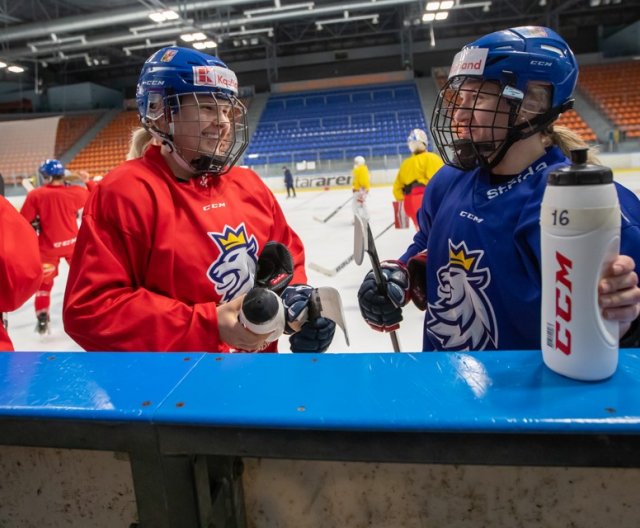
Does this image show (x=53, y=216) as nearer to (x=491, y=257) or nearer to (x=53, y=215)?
(x=53, y=215)

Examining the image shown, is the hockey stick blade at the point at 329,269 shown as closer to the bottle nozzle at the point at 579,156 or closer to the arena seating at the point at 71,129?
the bottle nozzle at the point at 579,156

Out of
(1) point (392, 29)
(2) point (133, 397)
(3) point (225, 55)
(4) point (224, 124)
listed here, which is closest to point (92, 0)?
(3) point (225, 55)

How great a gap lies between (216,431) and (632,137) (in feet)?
50.1

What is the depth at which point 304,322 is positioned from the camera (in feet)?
3.81

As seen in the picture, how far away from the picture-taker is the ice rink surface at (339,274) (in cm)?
283

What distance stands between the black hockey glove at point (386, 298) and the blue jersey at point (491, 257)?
8 cm

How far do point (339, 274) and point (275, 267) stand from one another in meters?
2.95

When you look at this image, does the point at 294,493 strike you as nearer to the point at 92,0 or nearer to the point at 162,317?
the point at 162,317

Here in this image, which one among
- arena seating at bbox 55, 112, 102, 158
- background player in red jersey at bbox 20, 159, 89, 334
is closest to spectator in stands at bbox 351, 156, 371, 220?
background player in red jersey at bbox 20, 159, 89, 334

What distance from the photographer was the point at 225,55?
66.7 ft

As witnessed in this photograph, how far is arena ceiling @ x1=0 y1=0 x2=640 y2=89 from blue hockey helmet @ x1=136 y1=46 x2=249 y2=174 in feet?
38.9

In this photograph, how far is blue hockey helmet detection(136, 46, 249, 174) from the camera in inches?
46.1

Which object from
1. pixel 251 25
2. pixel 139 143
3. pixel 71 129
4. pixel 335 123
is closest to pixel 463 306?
pixel 139 143

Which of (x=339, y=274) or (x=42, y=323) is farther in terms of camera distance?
(x=339, y=274)
